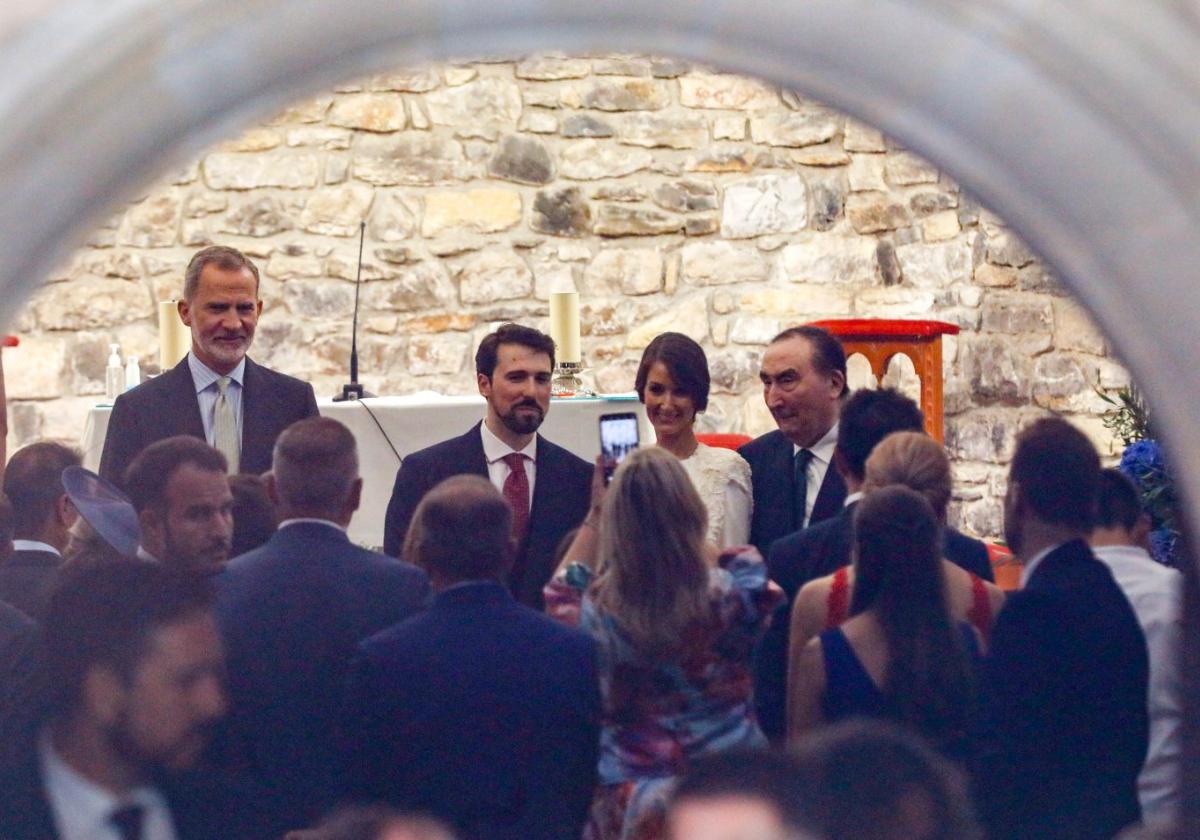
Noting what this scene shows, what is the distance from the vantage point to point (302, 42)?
3.67 ft

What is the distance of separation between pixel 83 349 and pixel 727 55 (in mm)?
5015

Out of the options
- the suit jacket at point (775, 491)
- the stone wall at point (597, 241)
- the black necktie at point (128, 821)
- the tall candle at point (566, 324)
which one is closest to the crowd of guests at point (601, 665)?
the black necktie at point (128, 821)

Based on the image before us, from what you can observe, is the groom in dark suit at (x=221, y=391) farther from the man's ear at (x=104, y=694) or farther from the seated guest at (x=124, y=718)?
the man's ear at (x=104, y=694)

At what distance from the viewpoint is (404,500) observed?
2.58m

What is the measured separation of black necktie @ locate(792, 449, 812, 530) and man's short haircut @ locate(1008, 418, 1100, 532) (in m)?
1.02

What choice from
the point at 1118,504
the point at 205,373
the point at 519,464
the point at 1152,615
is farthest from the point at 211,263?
the point at 1152,615

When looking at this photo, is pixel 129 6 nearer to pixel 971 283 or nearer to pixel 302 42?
pixel 302 42

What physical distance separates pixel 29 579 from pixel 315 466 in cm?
52

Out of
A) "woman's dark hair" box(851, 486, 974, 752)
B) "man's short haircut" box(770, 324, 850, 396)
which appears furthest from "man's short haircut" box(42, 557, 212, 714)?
"man's short haircut" box(770, 324, 850, 396)

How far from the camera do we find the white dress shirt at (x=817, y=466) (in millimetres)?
2635

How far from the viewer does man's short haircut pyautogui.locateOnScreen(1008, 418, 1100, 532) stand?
1593 millimetres

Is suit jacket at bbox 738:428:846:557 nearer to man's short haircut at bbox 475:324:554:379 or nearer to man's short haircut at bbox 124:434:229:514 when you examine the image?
man's short haircut at bbox 475:324:554:379

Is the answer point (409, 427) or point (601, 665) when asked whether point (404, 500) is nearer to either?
point (601, 665)

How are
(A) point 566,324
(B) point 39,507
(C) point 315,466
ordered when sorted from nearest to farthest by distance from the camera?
(C) point 315,466, (B) point 39,507, (A) point 566,324
